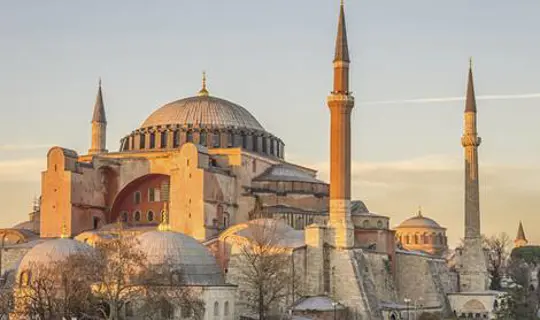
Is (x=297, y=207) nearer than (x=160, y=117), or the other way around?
(x=297, y=207)

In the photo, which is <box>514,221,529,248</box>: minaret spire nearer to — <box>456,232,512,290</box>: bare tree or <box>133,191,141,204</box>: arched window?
<box>456,232,512,290</box>: bare tree

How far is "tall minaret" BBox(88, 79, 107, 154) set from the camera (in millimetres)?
46562

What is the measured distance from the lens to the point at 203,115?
145 feet

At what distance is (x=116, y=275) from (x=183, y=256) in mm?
3058

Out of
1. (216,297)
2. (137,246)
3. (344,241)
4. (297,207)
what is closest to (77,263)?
(137,246)

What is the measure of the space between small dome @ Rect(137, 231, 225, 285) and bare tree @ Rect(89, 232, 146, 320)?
43.7 inches

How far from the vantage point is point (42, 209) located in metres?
40.4

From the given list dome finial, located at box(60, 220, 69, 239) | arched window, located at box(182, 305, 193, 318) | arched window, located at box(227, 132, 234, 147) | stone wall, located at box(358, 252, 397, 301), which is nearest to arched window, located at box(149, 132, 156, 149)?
arched window, located at box(227, 132, 234, 147)

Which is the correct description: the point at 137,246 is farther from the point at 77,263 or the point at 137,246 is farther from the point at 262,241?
the point at 262,241

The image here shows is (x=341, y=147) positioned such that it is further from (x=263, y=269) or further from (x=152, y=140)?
(x=152, y=140)

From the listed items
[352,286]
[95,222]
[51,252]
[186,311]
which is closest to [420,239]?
[95,222]

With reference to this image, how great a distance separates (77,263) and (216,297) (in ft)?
14.3

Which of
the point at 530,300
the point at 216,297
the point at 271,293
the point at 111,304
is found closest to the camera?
the point at 111,304

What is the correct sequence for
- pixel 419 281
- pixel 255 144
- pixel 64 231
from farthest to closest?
1. pixel 255 144
2. pixel 419 281
3. pixel 64 231
